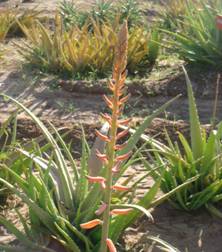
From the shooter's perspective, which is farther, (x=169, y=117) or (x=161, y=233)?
(x=169, y=117)

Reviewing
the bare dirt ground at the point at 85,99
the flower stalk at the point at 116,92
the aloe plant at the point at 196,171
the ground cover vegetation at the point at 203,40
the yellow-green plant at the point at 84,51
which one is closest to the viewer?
the flower stalk at the point at 116,92

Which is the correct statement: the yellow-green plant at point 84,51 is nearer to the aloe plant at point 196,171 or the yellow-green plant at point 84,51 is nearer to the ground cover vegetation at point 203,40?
the ground cover vegetation at point 203,40

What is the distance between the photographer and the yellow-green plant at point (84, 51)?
5.36 m

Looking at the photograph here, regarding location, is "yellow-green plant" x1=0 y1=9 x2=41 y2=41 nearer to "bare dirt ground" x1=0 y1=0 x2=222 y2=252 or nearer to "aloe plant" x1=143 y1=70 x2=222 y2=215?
"bare dirt ground" x1=0 y1=0 x2=222 y2=252

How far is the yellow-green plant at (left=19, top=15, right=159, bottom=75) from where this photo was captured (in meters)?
5.36

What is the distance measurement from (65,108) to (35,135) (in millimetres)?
629

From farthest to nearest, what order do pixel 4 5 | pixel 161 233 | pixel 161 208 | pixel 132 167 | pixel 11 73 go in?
pixel 4 5, pixel 11 73, pixel 132 167, pixel 161 208, pixel 161 233

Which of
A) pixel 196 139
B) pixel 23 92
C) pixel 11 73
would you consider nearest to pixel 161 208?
pixel 196 139

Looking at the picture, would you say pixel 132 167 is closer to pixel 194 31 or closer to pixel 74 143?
pixel 74 143

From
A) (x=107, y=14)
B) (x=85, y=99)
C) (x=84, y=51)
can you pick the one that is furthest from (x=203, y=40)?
(x=107, y=14)

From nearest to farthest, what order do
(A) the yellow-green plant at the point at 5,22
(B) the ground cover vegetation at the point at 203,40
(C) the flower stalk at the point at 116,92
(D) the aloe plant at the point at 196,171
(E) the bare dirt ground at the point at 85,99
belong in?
(C) the flower stalk at the point at 116,92, (D) the aloe plant at the point at 196,171, (E) the bare dirt ground at the point at 85,99, (B) the ground cover vegetation at the point at 203,40, (A) the yellow-green plant at the point at 5,22

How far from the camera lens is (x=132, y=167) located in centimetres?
385

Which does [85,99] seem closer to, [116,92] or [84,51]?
[84,51]

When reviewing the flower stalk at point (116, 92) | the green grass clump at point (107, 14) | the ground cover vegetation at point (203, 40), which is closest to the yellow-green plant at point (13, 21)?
the green grass clump at point (107, 14)
